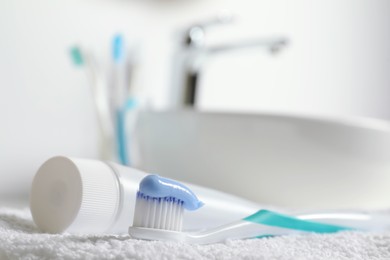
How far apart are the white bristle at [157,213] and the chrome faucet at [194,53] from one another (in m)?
0.57

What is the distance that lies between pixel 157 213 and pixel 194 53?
58 centimetres

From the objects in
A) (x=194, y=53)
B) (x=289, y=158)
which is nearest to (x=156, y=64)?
(x=194, y=53)

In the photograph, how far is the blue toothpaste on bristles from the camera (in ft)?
0.96

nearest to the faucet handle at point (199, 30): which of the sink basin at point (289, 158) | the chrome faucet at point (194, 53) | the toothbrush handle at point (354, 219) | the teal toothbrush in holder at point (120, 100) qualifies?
the chrome faucet at point (194, 53)

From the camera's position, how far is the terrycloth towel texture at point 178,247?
27 cm

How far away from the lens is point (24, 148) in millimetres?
751

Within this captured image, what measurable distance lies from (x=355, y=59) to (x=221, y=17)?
0.64 metres

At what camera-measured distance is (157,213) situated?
0.97 ft

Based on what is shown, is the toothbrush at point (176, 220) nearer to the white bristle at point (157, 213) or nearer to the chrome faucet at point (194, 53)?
the white bristle at point (157, 213)

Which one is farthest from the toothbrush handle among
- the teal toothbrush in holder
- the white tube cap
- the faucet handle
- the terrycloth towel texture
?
the faucet handle

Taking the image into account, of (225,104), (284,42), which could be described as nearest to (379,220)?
(284,42)

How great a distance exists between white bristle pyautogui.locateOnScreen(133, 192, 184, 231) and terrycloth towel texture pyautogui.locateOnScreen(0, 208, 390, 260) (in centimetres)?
1

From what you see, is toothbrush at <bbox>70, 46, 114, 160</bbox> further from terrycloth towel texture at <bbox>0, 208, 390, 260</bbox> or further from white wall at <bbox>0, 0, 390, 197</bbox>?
terrycloth towel texture at <bbox>0, 208, 390, 260</bbox>

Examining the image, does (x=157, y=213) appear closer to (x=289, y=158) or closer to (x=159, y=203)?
(x=159, y=203)
